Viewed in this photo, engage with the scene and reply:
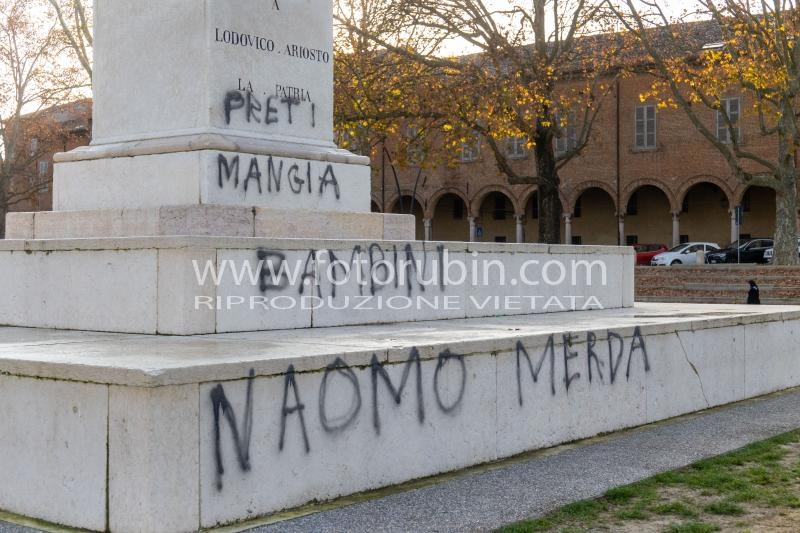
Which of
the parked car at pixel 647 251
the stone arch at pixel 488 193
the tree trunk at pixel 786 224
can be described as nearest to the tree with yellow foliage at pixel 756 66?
the tree trunk at pixel 786 224

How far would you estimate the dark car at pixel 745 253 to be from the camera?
39.2 meters

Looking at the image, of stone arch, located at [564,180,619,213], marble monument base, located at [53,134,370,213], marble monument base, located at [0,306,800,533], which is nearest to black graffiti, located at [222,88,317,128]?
marble monument base, located at [53,134,370,213]

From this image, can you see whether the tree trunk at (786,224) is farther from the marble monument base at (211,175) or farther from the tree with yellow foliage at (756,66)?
the marble monument base at (211,175)

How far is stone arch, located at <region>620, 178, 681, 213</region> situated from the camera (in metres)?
43.6

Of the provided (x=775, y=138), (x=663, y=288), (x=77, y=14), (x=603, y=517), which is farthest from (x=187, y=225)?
(x=775, y=138)

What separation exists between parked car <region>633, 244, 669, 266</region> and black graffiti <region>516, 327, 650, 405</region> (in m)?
35.5

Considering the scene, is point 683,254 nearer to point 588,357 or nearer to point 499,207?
point 499,207

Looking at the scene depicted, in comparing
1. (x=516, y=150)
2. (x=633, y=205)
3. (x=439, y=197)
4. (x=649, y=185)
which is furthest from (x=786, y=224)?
(x=439, y=197)

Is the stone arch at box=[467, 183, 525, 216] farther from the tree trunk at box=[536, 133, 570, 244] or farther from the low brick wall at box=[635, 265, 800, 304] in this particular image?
the tree trunk at box=[536, 133, 570, 244]

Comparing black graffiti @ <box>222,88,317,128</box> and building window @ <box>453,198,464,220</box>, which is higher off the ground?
building window @ <box>453,198,464,220</box>

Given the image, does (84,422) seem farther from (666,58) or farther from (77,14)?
(666,58)

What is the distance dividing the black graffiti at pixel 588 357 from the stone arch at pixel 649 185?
36.5m

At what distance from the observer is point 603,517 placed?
5.31m

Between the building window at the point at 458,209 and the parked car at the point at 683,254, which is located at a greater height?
the building window at the point at 458,209
